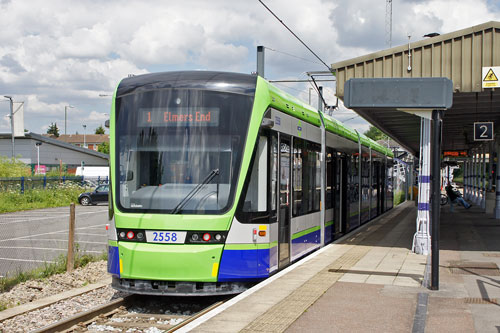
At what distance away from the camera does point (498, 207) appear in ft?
79.6

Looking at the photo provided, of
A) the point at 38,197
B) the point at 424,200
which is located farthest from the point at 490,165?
the point at 38,197

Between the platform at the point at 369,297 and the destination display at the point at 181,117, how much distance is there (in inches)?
99.1

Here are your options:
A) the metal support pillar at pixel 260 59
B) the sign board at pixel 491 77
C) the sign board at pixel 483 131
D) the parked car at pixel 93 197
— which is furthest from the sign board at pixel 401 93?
the parked car at pixel 93 197

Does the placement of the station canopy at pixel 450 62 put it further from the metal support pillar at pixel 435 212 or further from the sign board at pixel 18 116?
the sign board at pixel 18 116

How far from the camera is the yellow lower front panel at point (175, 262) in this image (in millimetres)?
8305

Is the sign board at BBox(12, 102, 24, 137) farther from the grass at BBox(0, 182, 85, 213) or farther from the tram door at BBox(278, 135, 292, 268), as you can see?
the tram door at BBox(278, 135, 292, 268)

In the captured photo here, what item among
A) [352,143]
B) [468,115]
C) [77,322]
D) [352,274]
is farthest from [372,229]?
[77,322]

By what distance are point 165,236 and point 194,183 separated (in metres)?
0.85

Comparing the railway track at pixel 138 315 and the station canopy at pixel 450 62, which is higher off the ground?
the station canopy at pixel 450 62

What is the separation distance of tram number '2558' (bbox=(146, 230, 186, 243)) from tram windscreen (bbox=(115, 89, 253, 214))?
30 cm

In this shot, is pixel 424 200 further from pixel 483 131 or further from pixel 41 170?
pixel 41 170

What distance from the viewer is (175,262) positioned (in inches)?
328

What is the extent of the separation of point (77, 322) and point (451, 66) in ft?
32.0

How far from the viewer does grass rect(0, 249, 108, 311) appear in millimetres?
10695
